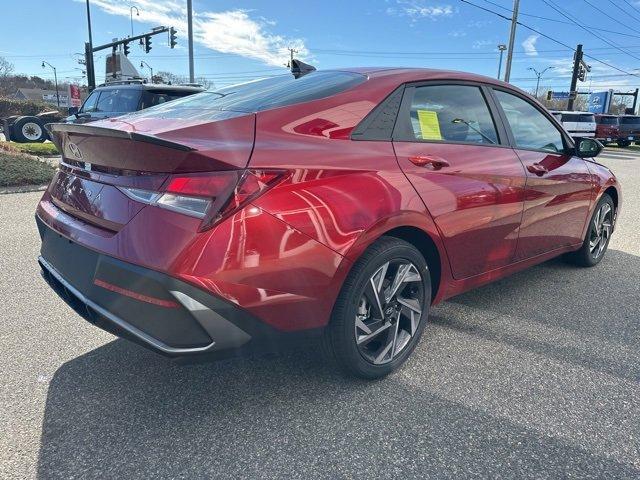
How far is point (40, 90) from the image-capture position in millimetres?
99062

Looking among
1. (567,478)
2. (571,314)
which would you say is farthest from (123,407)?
(571,314)

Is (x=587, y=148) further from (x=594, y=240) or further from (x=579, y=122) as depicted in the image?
(x=579, y=122)

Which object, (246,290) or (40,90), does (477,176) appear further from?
(40,90)

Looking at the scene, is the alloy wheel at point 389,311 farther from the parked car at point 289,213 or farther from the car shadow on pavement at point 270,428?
the car shadow on pavement at point 270,428

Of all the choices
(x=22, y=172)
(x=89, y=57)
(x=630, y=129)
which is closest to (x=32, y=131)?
(x=22, y=172)

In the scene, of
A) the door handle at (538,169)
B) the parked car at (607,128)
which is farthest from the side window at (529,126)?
the parked car at (607,128)

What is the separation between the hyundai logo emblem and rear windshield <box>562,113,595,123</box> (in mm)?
26694

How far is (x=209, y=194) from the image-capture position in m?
1.83

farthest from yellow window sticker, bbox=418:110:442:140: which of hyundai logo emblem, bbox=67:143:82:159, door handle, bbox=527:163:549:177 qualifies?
hyundai logo emblem, bbox=67:143:82:159

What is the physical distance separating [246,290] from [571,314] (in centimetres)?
268

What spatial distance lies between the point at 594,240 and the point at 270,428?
3.82 metres

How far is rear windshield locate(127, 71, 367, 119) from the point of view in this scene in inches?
92.4

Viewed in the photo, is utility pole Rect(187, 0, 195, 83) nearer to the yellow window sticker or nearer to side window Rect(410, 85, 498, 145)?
side window Rect(410, 85, 498, 145)

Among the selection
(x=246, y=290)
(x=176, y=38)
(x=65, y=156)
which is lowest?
(x=246, y=290)
